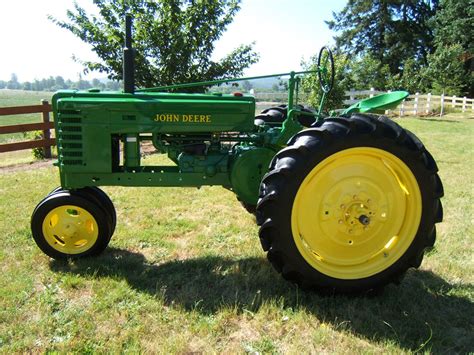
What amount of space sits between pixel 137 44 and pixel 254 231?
737cm

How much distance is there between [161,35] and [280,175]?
8.51m

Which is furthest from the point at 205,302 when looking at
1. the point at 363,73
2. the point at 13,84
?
the point at 13,84

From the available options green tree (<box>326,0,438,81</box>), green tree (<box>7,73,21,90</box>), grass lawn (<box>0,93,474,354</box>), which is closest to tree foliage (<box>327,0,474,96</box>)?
green tree (<box>326,0,438,81</box>)

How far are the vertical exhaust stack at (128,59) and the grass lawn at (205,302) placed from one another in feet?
5.19

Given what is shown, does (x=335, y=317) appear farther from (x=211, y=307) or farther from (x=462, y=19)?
(x=462, y=19)

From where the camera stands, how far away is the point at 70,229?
12.4 ft

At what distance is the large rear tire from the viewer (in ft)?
9.82

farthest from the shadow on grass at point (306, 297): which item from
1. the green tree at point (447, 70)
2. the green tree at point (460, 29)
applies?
the green tree at point (460, 29)

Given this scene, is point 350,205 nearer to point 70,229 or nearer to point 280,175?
point 280,175

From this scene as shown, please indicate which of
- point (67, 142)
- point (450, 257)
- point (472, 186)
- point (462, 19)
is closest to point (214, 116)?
point (67, 142)

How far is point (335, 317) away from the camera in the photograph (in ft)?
9.78

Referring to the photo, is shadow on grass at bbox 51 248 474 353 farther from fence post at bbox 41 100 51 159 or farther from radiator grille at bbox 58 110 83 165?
fence post at bbox 41 100 51 159

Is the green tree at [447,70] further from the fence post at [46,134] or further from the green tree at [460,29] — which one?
the fence post at [46,134]

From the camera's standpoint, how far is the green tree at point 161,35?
10.4 meters
